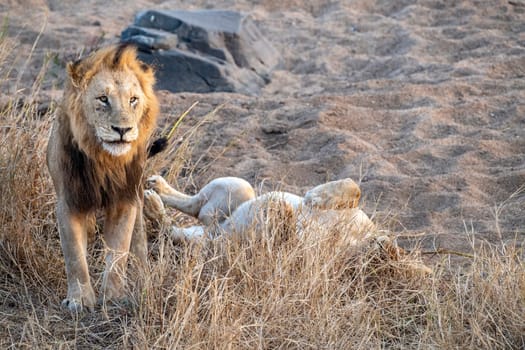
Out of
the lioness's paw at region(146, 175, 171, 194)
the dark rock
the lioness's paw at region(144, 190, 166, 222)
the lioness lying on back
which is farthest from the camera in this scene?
the dark rock

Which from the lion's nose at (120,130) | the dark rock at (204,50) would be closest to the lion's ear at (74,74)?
the lion's nose at (120,130)

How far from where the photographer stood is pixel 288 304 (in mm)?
3857

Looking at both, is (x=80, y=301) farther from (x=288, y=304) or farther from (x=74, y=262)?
(x=288, y=304)

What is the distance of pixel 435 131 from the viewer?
6195mm

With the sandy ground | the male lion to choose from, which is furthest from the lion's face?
the sandy ground

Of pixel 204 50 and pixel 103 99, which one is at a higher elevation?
pixel 103 99

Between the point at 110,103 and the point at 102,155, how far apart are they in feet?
0.79

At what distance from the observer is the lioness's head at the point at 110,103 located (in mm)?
3895

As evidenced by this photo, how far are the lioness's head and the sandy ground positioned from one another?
69 centimetres

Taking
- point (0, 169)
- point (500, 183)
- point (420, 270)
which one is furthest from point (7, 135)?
point (500, 183)

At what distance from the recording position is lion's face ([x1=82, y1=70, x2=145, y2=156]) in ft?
12.7

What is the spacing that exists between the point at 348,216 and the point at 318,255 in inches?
16.4

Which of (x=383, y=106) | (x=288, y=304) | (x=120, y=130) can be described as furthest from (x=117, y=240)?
(x=383, y=106)

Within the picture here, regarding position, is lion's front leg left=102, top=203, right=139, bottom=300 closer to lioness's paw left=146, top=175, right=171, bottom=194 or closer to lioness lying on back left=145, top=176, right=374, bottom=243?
lioness lying on back left=145, top=176, right=374, bottom=243
